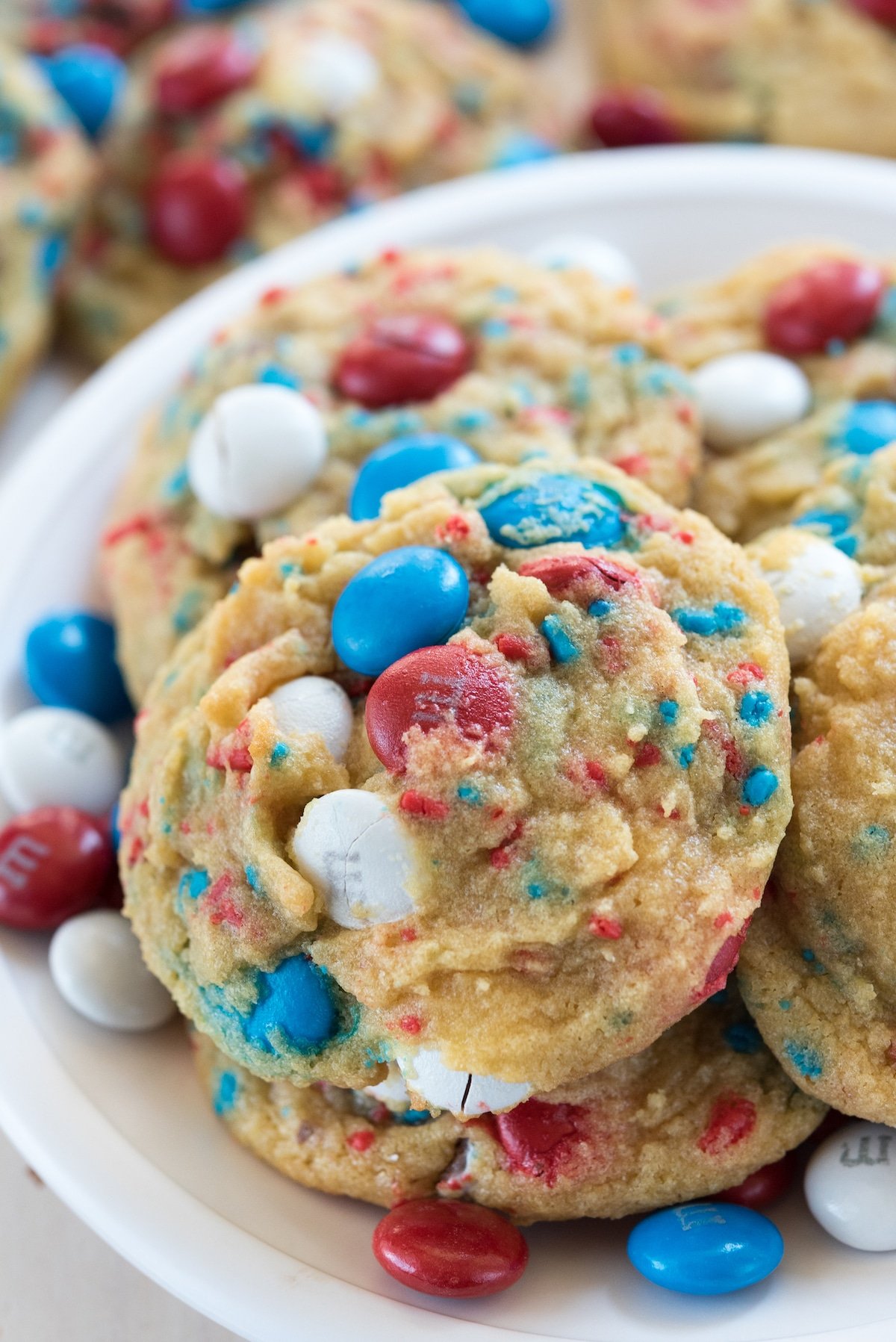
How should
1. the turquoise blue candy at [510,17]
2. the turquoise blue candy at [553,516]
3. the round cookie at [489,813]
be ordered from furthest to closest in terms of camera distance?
the turquoise blue candy at [510,17] → the turquoise blue candy at [553,516] → the round cookie at [489,813]

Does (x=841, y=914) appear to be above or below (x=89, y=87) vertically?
below

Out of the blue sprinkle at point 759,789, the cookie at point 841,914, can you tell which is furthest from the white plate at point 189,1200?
the blue sprinkle at point 759,789

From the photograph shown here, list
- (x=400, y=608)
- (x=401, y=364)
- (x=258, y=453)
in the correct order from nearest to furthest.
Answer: (x=400, y=608) < (x=258, y=453) < (x=401, y=364)

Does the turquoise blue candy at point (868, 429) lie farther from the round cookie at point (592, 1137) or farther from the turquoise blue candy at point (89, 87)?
the turquoise blue candy at point (89, 87)

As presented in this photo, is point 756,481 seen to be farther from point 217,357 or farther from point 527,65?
point 527,65

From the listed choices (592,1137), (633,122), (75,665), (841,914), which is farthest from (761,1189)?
(633,122)

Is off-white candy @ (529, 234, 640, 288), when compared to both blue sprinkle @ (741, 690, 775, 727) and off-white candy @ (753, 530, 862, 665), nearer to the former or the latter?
off-white candy @ (753, 530, 862, 665)

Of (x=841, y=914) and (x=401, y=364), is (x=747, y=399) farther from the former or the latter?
(x=841, y=914)
